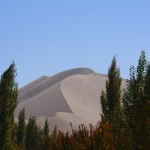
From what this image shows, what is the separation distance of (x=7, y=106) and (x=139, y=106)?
19.9 meters

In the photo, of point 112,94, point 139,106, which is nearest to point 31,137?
point 112,94

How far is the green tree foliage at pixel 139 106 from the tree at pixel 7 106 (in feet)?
57.9

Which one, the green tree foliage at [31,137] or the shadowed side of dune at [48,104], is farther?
the shadowed side of dune at [48,104]

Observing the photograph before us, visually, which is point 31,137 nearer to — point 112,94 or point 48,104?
point 112,94

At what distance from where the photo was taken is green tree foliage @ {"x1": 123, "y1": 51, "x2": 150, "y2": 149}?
16266 millimetres

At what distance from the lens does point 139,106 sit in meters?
17.6

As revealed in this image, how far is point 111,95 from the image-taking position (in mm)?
38625

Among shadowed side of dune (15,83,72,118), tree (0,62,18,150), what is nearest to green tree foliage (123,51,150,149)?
tree (0,62,18,150)

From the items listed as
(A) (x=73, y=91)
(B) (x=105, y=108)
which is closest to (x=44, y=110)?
(A) (x=73, y=91)

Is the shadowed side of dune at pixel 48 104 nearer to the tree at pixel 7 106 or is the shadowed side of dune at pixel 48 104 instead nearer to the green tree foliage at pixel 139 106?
the tree at pixel 7 106

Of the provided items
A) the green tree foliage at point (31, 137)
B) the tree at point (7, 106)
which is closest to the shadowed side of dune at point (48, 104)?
the green tree foliage at point (31, 137)

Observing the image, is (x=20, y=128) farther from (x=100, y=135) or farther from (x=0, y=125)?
(x=100, y=135)

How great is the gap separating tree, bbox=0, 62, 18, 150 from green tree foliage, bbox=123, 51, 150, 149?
1764 centimetres

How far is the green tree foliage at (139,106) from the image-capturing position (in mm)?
16266
